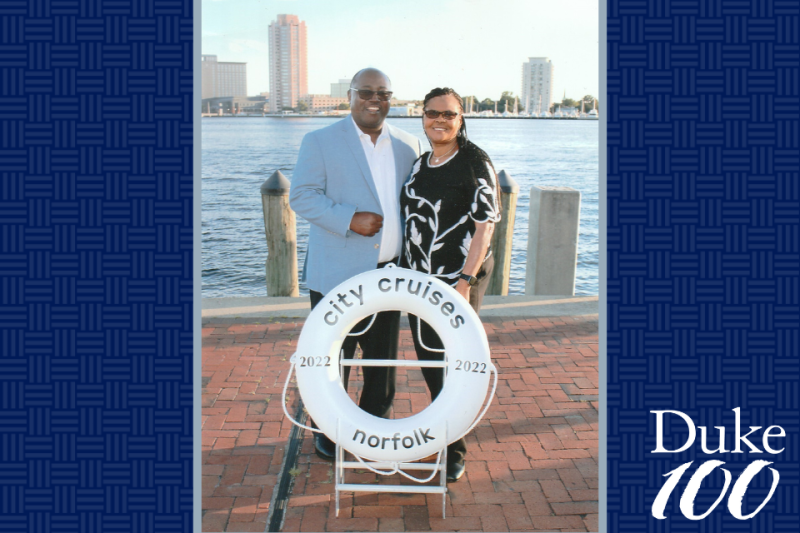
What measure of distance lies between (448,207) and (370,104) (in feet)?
1.64

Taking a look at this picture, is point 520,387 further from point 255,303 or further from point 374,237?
point 255,303

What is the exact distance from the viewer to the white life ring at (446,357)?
8.45 feet

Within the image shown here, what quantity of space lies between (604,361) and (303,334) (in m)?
1.14

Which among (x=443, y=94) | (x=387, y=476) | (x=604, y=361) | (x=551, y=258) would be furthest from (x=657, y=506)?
(x=551, y=258)

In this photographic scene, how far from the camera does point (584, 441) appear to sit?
320cm

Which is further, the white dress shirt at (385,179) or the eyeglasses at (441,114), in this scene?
the white dress shirt at (385,179)

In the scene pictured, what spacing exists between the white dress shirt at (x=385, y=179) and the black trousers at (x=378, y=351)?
Result: 6.1 inches

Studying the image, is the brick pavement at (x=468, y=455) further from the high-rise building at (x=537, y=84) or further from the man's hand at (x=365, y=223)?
the high-rise building at (x=537, y=84)

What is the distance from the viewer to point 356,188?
280 cm

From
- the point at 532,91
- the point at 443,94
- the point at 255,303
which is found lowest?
the point at 255,303

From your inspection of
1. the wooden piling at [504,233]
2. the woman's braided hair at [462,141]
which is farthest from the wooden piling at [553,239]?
the woman's braided hair at [462,141]

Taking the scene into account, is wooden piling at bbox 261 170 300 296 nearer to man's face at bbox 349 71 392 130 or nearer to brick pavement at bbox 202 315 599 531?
brick pavement at bbox 202 315 599 531

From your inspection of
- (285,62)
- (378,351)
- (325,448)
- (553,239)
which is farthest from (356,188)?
(285,62)

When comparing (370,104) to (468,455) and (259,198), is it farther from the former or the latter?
(259,198)
